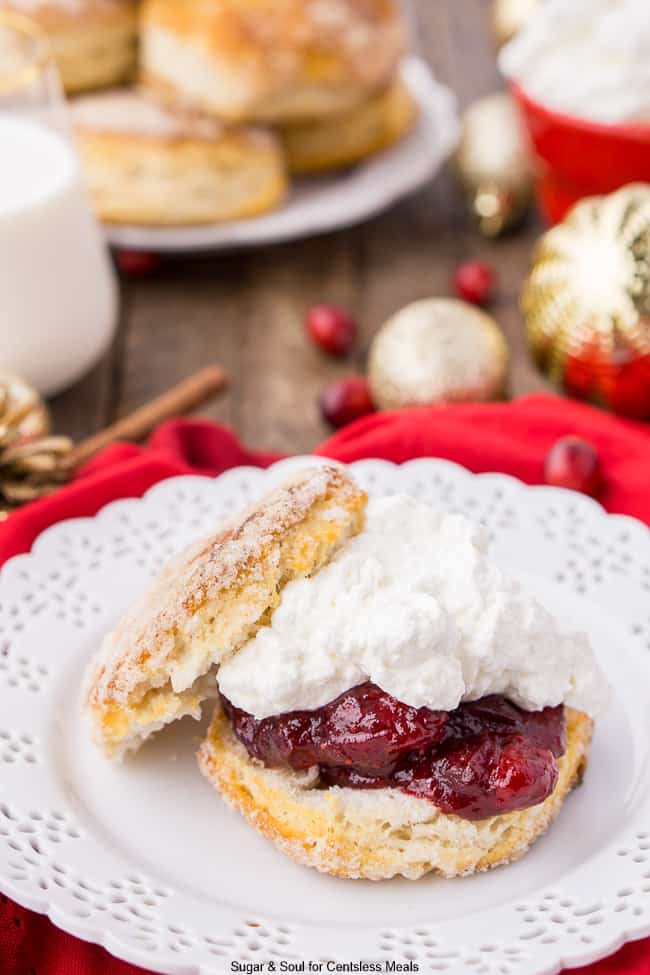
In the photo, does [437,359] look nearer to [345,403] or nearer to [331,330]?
[345,403]

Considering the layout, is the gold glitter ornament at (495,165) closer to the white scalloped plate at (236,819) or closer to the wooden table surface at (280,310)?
the wooden table surface at (280,310)

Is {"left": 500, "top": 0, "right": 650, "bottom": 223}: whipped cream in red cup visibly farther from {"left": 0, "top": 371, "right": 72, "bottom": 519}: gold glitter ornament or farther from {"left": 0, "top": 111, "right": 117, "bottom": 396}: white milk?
{"left": 0, "top": 371, "right": 72, "bottom": 519}: gold glitter ornament

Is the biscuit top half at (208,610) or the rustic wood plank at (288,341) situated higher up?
the biscuit top half at (208,610)

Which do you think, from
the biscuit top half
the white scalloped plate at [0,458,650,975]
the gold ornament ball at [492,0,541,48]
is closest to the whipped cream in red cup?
the gold ornament ball at [492,0,541,48]

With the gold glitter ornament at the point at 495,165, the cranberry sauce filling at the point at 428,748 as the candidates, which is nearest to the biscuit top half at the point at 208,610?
the cranberry sauce filling at the point at 428,748

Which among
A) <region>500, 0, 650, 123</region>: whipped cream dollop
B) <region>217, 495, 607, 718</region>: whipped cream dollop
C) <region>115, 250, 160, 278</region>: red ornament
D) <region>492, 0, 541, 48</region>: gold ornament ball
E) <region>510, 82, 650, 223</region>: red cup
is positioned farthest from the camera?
<region>492, 0, 541, 48</region>: gold ornament ball

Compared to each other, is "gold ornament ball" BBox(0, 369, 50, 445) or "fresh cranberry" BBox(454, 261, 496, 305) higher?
"gold ornament ball" BBox(0, 369, 50, 445)
